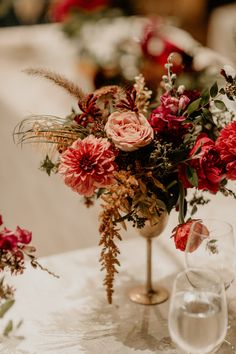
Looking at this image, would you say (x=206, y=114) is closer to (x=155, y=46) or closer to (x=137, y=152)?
(x=137, y=152)

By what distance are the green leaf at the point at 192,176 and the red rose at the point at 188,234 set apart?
70 millimetres

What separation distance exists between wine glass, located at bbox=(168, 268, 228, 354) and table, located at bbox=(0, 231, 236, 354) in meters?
0.23

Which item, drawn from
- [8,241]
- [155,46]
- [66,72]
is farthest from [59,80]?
[66,72]

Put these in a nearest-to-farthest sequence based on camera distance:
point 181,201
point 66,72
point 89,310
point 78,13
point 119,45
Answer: point 181,201, point 89,310, point 119,45, point 66,72, point 78,13

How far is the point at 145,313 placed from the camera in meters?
1.31

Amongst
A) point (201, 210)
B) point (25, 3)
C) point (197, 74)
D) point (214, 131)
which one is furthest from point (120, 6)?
point (214, 131)

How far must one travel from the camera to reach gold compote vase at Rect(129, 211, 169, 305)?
4.25 feet

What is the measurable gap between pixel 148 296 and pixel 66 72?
2.12m

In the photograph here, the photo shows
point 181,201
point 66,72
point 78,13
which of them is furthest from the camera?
point 78,13

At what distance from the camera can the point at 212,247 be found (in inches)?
42.8

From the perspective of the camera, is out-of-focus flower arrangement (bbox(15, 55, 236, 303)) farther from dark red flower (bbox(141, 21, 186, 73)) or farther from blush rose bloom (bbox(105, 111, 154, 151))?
dark red flower (bbox(141, 21, 186, 73))

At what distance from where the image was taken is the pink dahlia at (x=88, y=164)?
1.08m

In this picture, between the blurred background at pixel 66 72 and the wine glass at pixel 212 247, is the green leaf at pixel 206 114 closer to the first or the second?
the wine glass at pixel 212 247

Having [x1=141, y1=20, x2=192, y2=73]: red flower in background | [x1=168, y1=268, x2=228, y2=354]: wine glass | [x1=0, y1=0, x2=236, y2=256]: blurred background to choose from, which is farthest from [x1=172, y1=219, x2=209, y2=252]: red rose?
[x1=141, y1=20, x2=192, y2=73]: red flower in background
